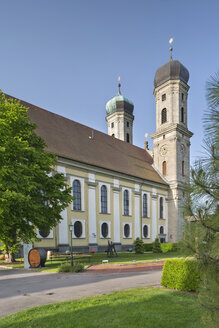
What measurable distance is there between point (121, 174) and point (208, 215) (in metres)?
32.9

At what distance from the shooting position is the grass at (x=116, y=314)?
19.2 ft

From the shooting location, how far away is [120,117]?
193 feet

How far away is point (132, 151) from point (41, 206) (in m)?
28.8

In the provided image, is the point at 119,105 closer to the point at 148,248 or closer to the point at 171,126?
the point at 171,126

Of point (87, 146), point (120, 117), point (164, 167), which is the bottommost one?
point (164, 167)

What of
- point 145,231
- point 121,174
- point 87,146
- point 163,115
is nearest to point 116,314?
point 87,146

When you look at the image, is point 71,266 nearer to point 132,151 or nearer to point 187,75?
point 132,151

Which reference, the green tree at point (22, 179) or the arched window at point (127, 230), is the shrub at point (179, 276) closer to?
the green tree at point (22, 179)

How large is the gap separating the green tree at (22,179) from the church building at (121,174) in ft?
31.1

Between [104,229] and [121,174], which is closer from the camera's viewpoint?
[104,229]

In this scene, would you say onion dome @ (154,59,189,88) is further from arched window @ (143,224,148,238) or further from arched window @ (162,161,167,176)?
arched window @ (143,224,148,238)

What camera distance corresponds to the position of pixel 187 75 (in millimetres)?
46281

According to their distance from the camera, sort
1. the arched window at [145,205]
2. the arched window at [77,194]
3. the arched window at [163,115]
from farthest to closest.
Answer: the arched window at [163,115]
the arched window at [145,205]
the arched window at [77,194]

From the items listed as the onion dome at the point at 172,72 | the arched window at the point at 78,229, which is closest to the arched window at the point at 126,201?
the arched window at the point at 78,229
